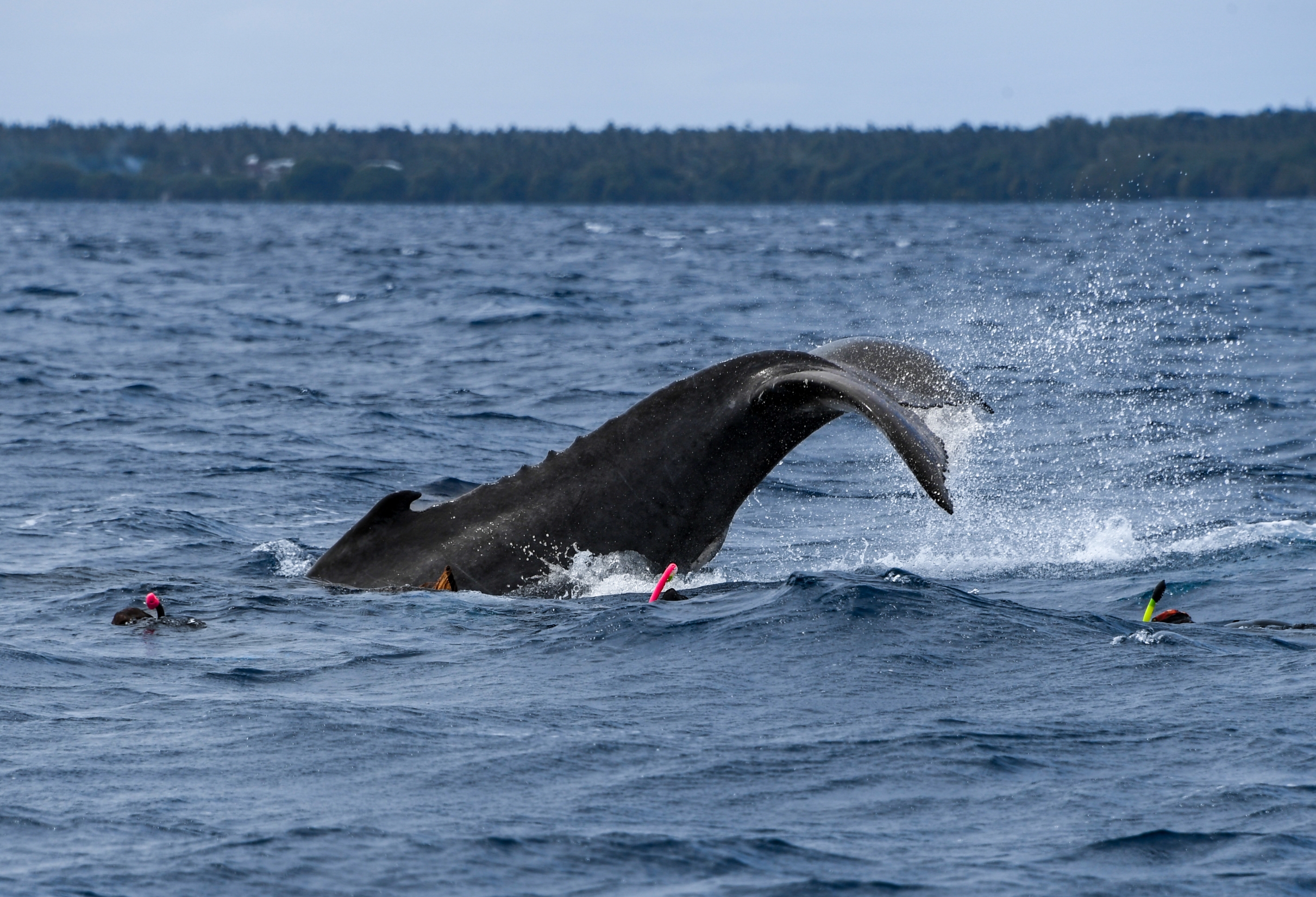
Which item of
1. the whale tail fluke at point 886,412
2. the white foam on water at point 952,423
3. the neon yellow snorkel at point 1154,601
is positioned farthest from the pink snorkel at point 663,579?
the neon yellow snorkel at point 1154,601

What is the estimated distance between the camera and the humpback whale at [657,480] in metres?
7.53

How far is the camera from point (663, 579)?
313 inches

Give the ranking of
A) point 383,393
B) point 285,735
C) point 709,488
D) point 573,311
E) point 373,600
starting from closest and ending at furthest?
point 285,735, point 709,488, point 373,600, point 383,393, point 573,311

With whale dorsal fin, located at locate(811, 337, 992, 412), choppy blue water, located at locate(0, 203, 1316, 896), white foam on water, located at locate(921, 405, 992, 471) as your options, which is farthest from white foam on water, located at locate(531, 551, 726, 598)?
white foam on water, located at locate(921, 405, 992, 471)

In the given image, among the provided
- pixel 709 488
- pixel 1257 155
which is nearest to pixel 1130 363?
pixel 709 488

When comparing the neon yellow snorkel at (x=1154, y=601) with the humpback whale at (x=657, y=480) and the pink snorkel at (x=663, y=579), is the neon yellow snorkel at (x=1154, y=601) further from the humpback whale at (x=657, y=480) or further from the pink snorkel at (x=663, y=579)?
the pink snorkel at (x=663, y=579)

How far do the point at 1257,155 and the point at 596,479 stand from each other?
185 meters

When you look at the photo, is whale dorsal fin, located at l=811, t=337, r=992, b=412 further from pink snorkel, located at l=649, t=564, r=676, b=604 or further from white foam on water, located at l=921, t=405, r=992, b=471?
pink snorkel, located at l=649, t=564, r=676, b=604

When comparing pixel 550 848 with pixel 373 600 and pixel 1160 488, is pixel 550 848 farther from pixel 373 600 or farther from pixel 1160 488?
pixel 1160 488

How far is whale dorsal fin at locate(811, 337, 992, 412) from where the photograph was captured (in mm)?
7379

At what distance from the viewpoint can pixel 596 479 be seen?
7.85 metres

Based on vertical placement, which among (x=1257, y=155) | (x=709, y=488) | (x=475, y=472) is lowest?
(x=475, y=472)

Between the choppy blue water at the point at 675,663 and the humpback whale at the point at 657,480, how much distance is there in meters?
0.23

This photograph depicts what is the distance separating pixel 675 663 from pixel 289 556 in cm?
376
